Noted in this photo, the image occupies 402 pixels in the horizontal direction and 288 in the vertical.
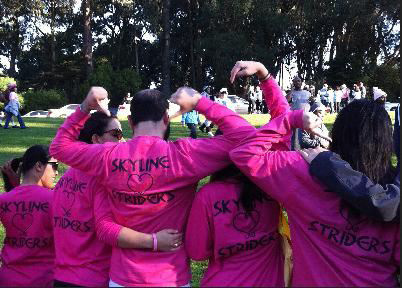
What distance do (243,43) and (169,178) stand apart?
41.8m

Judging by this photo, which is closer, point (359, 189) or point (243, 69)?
point (359, 189)

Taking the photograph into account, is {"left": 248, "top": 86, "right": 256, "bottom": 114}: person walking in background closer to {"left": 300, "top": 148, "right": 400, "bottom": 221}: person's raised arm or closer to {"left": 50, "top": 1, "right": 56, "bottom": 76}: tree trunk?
{"left": 50, "top": 1, "right": 56, "bottom": 76}: tree trunk

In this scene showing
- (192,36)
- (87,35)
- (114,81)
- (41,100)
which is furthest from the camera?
(192,36)

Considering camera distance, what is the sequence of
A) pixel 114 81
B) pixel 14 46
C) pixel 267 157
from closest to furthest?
pixel 267 157, pixel 114 81, pixel 14 46

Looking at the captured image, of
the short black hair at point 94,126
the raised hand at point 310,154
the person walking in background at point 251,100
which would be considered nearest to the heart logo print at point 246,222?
the raised hand at point 310,154

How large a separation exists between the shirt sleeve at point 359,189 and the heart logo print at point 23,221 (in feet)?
6.23

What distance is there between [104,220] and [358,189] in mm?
1286

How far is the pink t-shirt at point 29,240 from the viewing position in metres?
3.31

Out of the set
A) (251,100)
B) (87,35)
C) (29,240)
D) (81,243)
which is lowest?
(251,100)

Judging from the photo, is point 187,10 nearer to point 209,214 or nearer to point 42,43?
→ point 42,43

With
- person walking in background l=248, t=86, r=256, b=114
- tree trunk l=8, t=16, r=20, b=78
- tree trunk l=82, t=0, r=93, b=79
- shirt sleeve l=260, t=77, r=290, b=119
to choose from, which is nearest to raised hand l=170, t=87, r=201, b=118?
shirt sleeve l=260, t=77, r=290, b=119

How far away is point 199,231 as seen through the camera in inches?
104

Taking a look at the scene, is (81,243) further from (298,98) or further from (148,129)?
(298,98)

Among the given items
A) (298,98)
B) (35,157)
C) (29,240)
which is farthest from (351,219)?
(298,98)
